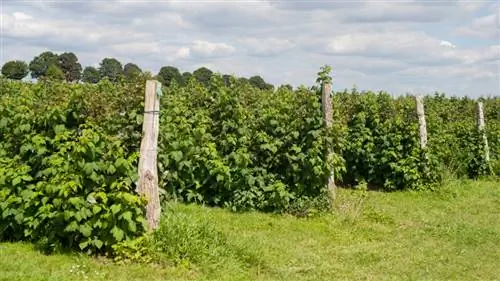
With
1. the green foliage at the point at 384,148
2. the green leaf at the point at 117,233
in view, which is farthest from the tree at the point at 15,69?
the green leaf at the point at 117,233

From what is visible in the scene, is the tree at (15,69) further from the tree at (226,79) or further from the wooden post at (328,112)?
the wooden post at (328,112)

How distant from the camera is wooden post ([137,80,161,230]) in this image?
24.1ft

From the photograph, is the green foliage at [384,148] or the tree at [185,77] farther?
the tree at [185,77]

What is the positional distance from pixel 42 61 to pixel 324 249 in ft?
52.6

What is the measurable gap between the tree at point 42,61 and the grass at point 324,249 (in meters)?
12.9

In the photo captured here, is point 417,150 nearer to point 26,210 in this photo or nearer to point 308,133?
point 308,133

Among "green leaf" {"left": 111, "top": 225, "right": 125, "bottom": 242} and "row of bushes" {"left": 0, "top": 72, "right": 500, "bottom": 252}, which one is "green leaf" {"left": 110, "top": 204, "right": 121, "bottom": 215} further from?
"green leaf" {"left": 111, "top": 225, "right": 125, "bottom": 242}

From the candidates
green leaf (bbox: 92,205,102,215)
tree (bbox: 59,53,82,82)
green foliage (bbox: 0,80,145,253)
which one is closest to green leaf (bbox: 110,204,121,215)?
green foliage (bbox: 0,80,145,253)

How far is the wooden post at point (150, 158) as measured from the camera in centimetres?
735

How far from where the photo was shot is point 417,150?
43.9 ft

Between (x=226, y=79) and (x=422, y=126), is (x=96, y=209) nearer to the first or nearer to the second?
(x=226, y=79)

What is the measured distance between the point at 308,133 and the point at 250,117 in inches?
47.4

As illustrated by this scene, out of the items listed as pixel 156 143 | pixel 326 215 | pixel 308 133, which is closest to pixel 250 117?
pixel 308 133

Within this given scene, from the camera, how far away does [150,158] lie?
292 inches
